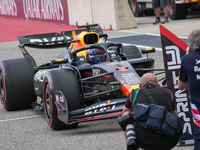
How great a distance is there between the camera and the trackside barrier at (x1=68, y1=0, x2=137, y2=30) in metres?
19.7

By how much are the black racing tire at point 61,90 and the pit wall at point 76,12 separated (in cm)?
1241

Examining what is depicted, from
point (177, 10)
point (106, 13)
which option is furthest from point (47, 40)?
point (177, 10)

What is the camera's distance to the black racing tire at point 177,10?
20.5 metres

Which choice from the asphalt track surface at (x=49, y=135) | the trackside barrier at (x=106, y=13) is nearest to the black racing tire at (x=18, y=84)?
the asphalt track surface at (x=49, y=135)

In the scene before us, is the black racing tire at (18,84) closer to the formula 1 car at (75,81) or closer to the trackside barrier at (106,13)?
the formula 1 car at (75,81)

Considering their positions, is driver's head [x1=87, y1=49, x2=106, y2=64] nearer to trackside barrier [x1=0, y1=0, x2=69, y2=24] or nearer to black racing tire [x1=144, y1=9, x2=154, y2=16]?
trackside barrier [x1=0, y1=0, x2=69, y2=24]

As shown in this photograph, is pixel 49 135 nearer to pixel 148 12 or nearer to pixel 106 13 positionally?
pixel 106 13

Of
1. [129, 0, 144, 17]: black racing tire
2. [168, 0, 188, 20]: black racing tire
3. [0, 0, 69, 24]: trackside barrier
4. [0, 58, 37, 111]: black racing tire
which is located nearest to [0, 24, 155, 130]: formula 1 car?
[0, 58, 37, 111]: black racing tire

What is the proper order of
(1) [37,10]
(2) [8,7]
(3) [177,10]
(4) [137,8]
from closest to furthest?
(3) [177,10], (4) [137,8], (1) [37,10], (2) [8,7]

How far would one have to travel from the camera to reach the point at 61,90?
7312 mm

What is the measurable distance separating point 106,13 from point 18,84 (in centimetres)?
1181

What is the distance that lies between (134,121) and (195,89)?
0.59 m

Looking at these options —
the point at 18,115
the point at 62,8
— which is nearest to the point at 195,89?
the point at 18,115

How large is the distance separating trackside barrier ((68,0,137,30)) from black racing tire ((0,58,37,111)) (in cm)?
1103
